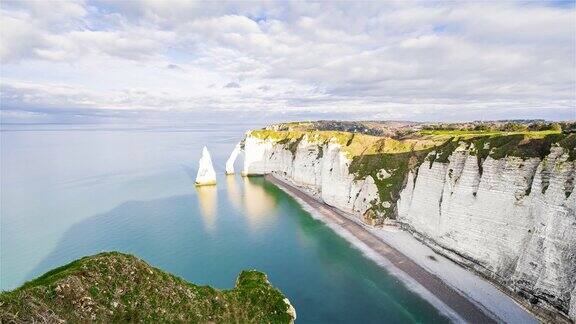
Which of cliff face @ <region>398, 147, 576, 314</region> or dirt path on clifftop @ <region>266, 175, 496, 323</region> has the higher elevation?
cliff face @ <region>398, 147, 576, 314</region>

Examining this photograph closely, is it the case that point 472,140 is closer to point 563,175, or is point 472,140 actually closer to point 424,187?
point 424,187

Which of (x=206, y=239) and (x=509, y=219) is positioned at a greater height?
(x=509, y=219)

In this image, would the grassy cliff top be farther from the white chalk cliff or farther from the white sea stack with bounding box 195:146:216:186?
the white sea stack with bounding box 195:146:216:186

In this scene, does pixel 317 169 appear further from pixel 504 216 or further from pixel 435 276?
pixel 504 216

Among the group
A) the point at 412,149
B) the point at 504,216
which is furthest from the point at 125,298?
the point at 412,149

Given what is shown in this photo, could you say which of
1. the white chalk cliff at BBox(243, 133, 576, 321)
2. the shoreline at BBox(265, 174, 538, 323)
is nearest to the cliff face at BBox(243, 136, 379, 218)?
the white chalk cliff at BBox(243, 133, 576, 321)
